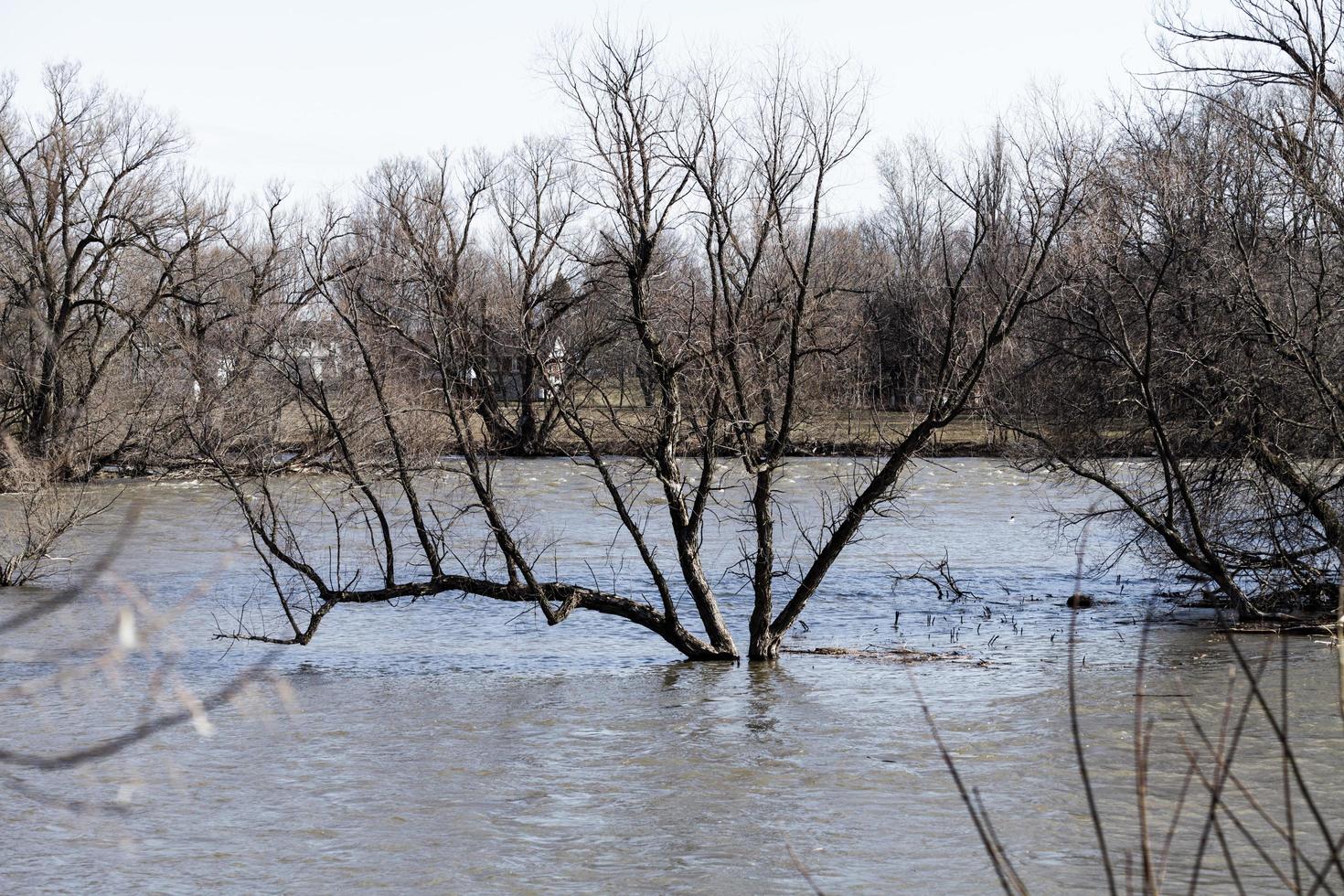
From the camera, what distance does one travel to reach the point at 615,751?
37.7ft

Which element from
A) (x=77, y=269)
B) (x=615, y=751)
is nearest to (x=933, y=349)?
(x=615, y=751)

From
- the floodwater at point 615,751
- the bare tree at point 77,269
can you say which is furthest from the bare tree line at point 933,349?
the bare tree at point 77,269

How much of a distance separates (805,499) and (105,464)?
766 inches

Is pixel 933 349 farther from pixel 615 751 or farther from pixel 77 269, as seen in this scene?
pixel 77 269

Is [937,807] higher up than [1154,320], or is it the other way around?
[1154,320]

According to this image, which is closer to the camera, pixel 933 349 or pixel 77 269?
pixel 933 349

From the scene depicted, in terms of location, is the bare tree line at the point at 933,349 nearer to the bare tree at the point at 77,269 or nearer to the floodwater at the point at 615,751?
the floodwater at the point at 615,751

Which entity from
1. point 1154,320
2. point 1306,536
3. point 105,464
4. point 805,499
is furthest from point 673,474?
point 105,464

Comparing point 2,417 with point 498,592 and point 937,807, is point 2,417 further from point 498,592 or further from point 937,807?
point 937,807

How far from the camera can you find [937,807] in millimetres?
9766

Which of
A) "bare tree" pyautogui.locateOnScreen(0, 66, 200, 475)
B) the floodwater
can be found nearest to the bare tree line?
the floodwater

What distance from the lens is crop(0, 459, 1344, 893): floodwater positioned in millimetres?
8617

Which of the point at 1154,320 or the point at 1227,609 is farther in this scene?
the point at 1227,609

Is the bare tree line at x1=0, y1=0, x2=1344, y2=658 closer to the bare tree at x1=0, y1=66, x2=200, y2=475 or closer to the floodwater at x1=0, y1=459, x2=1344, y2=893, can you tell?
the floodwater at x1=0, y1=459, x2=1344, y2=893
